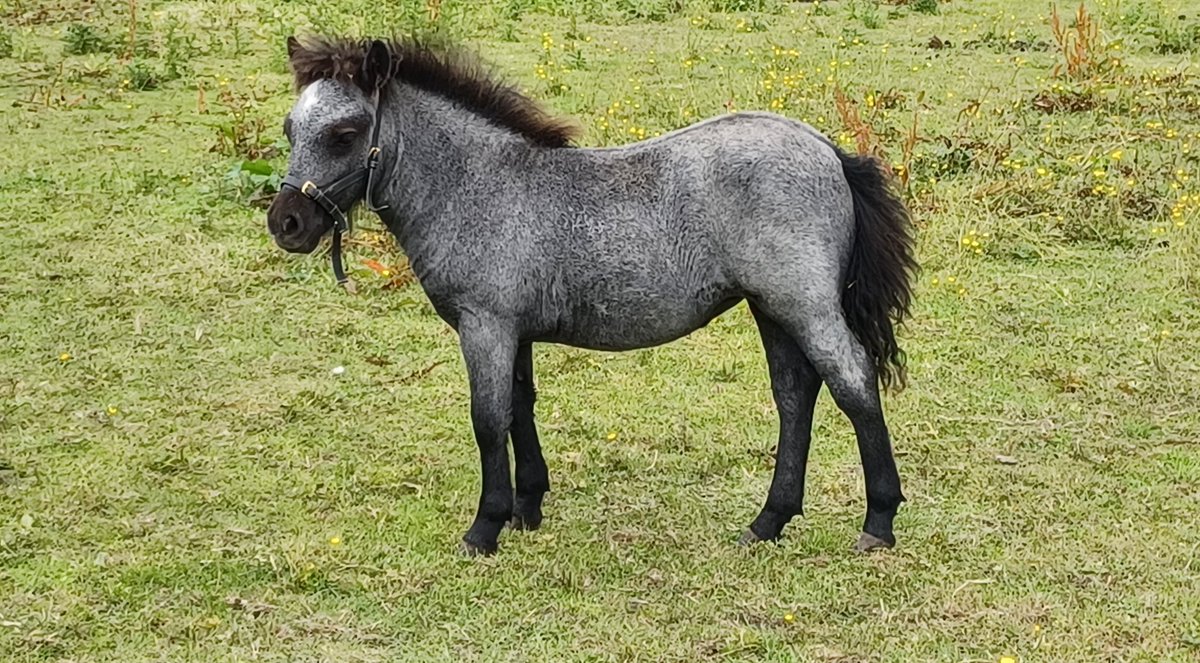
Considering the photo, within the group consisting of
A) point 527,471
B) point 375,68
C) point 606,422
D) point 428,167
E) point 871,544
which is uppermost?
point 375,68

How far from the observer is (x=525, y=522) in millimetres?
5508

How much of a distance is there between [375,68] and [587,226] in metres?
0.85

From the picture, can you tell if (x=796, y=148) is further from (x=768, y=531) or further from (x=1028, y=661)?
(x=1028, y=661)

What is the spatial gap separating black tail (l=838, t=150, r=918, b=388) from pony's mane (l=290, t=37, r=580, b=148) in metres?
0.99

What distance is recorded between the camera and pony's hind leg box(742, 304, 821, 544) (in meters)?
5.23

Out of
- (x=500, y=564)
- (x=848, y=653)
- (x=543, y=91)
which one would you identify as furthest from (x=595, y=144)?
(x=848, y=653)

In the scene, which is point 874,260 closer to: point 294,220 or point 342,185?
point 342,185

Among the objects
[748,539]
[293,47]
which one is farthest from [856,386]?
[293,47]

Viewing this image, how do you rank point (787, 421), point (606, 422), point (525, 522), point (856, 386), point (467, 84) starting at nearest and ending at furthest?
point (856, 386) → point (467, 84) → point (787, 421) → point (525, 522) → point (606, 422)

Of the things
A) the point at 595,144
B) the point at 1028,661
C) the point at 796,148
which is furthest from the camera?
the point at 595,144

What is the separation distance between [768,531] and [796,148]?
132cm

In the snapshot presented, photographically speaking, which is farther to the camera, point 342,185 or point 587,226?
point 587,226

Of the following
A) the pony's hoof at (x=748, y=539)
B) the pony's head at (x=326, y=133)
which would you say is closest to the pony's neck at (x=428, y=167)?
the pony's head at (x=326, y=133)

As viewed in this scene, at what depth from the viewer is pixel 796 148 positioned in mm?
4996
